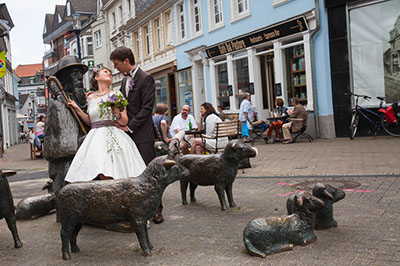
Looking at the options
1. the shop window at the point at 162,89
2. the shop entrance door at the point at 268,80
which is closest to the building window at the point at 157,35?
the shop window at the point at 162,89

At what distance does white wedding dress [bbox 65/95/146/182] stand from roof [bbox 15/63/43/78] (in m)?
120

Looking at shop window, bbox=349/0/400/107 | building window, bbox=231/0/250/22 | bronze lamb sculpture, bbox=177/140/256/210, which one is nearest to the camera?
bronze lamb sculpture, bbox=177/140/256/210

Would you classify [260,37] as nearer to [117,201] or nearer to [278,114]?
[278,114]

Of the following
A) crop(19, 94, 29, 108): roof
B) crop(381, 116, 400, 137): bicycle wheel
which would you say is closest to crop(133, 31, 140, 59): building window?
crop(381, 116, 400, 137): bicycle wheel

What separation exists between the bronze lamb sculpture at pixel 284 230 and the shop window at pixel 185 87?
19436 millimetres

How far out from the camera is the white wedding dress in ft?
14.6

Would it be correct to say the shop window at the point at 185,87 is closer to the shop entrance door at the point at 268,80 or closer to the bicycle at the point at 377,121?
the shop entrance door at the point at 268,80

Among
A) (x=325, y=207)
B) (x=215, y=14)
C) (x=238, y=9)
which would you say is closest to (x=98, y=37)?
(x=215, y=14)

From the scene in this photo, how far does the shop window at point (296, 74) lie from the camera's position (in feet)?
51.0

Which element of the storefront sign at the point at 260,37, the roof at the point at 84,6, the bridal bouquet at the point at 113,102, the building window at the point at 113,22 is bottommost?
the bridal bouquet at the point at 113,102

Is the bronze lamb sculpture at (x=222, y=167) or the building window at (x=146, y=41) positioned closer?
the bronze lamb sculpture at (x=222, y=167)

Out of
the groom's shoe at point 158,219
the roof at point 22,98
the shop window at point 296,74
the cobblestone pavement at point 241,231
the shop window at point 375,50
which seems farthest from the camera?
the roof at point 22,98

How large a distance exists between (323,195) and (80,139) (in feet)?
9.10

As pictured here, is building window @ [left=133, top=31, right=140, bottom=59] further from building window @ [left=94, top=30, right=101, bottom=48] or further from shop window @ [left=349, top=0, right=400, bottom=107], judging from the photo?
shop window @ [left=349, top=0, right=400, bottom=107]
